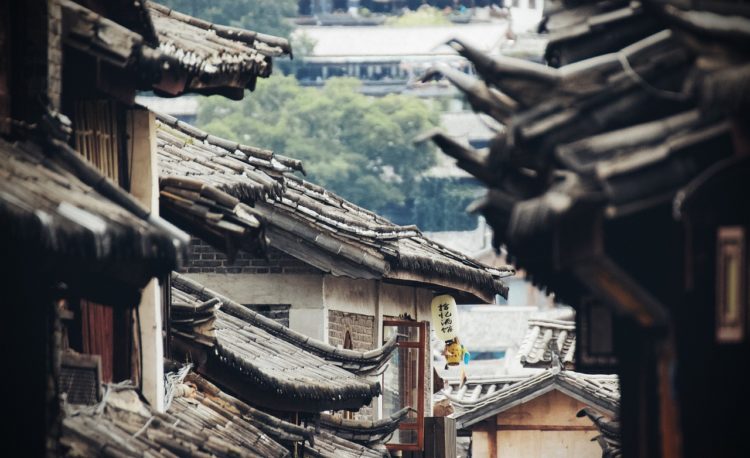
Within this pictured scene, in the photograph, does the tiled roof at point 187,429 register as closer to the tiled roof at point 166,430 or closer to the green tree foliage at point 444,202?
the tiled roof at point 166,430

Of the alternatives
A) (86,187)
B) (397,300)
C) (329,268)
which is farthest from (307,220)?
(86,187)

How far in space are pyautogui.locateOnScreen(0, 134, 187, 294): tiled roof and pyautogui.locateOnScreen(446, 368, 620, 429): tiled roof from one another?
22275 mm

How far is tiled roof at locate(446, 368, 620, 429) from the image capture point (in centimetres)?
3619

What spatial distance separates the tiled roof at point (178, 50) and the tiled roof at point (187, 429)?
9.62 feet

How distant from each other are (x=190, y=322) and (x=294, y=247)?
21.0ft

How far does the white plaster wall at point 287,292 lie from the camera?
27422mm

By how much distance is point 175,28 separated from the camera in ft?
65.4

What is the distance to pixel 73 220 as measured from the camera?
12.4 meters

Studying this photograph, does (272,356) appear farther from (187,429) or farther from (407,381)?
(407,381)

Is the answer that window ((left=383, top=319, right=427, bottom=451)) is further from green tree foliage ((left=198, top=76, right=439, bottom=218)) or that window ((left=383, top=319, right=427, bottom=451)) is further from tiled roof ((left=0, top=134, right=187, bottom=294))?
green tree foliage ((left=198, top=76, right=439, bottom=218))

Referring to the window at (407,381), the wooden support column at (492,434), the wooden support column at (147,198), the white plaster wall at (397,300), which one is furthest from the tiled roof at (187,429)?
the wooden support column at (492,434)

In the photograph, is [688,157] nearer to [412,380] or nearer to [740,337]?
[740,337]

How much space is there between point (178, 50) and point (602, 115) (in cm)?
711

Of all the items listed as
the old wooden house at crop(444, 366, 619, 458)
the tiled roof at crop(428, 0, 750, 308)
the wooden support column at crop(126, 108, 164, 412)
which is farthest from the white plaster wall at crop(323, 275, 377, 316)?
the tiled roof at crop(428, 0, 750, 308)
